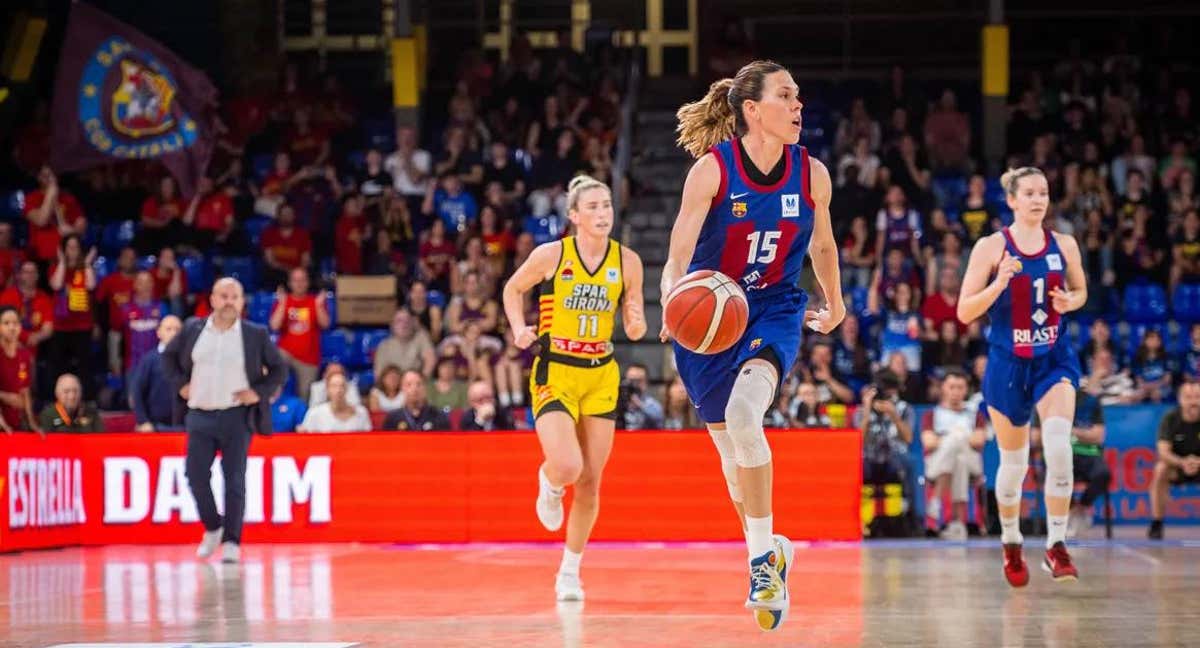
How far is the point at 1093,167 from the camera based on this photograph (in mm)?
19938

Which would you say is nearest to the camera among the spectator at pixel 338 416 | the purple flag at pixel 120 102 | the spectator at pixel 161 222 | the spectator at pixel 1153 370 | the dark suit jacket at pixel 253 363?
the dark suit jacket at pixel 253 363

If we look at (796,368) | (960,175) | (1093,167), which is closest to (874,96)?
(960,175)

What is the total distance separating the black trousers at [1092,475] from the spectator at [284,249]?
358 inches

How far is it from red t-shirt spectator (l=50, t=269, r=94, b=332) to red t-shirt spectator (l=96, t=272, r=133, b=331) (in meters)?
0.24

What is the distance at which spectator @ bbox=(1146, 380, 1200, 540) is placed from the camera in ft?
49.7

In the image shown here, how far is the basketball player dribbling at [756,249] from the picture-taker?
22.9ft

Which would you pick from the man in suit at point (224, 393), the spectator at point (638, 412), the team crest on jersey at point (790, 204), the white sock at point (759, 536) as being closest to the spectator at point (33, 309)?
the man in suit at point (224, 393)

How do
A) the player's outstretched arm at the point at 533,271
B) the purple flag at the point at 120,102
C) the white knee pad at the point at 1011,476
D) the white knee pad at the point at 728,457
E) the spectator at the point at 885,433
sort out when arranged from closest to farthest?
the white knee pad at the point at 728,457
the player's outstretched arm at the point at 533,271
the white knee pad at the point at 1011,476
the spectator at the point at 885,433
the purple flag at the point at 120,102

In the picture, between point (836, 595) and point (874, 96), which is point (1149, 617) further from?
point (874, 96)

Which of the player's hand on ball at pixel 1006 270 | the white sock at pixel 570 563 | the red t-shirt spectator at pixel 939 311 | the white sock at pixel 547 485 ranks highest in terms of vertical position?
the player's hand on ball at pixel 1006 270

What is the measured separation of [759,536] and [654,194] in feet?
48.1

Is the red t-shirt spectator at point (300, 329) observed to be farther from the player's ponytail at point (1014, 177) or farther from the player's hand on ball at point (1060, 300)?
the player's hand on ball at point (1060, 300)

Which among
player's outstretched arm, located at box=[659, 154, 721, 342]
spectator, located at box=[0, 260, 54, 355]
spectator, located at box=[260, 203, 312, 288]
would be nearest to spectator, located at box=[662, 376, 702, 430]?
spectator, located at box=[260, 203, 312, 288]

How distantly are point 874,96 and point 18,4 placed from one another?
12.6 metres
